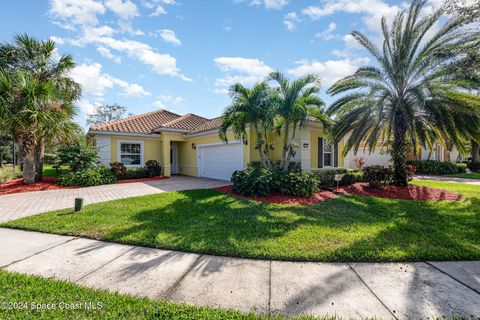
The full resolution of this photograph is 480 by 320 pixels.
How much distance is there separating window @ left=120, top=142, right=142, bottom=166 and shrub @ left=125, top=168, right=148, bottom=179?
93 cm

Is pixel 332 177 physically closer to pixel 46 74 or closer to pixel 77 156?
pixel 77 156

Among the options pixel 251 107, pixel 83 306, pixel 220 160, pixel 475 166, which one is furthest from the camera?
pixel 475 166

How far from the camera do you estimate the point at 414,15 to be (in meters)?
9.19

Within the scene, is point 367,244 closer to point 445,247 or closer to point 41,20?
point 445,247

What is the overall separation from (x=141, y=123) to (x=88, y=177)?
6.63m

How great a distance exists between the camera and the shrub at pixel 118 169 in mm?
14148

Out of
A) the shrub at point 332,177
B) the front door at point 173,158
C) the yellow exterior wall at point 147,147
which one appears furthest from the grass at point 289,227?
the front door at point 173,158

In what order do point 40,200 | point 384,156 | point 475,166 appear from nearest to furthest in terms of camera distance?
1. point 40,200
2. point 475,166
3. point 384,156

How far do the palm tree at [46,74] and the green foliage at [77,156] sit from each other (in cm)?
106

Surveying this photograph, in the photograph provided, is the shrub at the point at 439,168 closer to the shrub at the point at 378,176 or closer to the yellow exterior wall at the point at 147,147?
the shrub at the point at 378,176

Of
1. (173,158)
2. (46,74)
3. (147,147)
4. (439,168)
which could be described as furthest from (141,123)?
(439,168)

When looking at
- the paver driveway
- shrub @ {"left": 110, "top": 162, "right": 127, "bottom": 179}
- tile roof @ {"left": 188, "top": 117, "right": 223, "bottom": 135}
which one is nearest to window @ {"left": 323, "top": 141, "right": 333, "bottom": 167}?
tile roof @ {"left": 188, "top": 117, "right": 223, "bottom": 135}

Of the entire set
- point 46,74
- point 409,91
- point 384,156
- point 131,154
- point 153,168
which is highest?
point 46,74

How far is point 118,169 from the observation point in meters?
14.2
